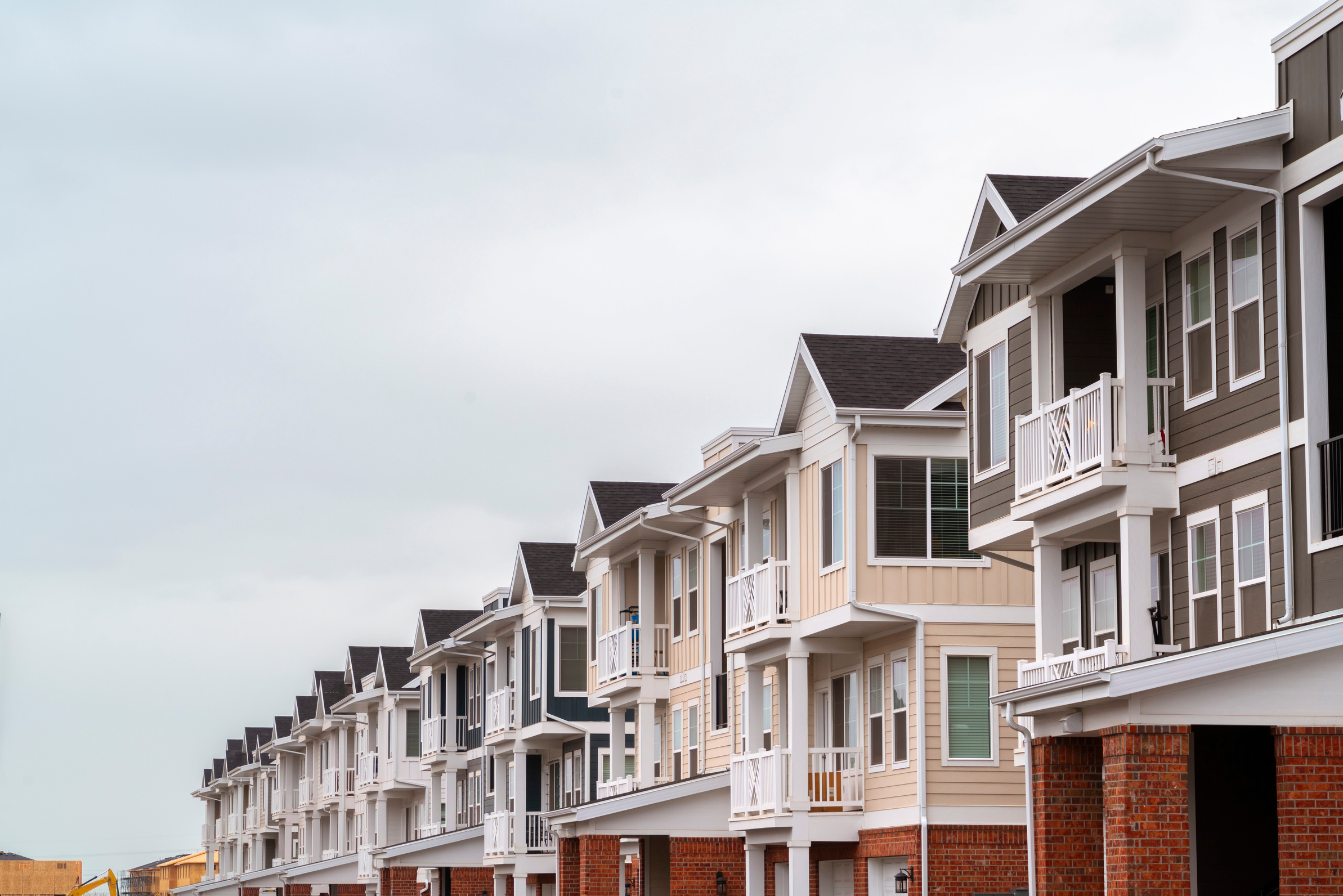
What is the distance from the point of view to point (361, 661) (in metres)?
77.4

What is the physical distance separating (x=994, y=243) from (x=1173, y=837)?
355 inches

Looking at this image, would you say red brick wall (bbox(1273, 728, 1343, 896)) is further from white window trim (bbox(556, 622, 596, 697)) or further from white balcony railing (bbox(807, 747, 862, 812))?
white window trim (bbox(556, 622, 596, 697))

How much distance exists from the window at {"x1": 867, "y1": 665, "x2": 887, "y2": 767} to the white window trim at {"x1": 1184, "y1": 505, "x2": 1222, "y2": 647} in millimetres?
9621

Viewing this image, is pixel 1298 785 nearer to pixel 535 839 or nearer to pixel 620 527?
pixel 620 527

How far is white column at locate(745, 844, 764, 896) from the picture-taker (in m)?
32.5

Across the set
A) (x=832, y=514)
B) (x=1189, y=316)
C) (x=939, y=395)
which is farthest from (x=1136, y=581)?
(x=832, y=514)

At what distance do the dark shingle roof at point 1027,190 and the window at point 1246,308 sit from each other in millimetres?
5417

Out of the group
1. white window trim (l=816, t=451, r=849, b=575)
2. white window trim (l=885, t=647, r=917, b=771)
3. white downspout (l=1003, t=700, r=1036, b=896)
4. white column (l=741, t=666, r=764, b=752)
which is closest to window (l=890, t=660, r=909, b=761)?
white window trim (l=885, t=647, r=917, b=771)

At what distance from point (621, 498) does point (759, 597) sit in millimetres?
13159

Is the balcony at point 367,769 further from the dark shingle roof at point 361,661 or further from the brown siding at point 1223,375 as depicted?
the brown siding at point 1223,375

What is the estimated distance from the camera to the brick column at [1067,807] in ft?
64.4

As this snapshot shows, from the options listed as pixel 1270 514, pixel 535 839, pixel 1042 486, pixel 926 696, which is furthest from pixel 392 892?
pixel 1270 514

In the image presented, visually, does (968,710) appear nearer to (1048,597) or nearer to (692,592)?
(1048,597)

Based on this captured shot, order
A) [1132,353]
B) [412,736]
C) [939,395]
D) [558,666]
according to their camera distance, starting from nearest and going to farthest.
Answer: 1. [1132,353]
2. [939,395]
3. [558,666]
4. [412,736]
